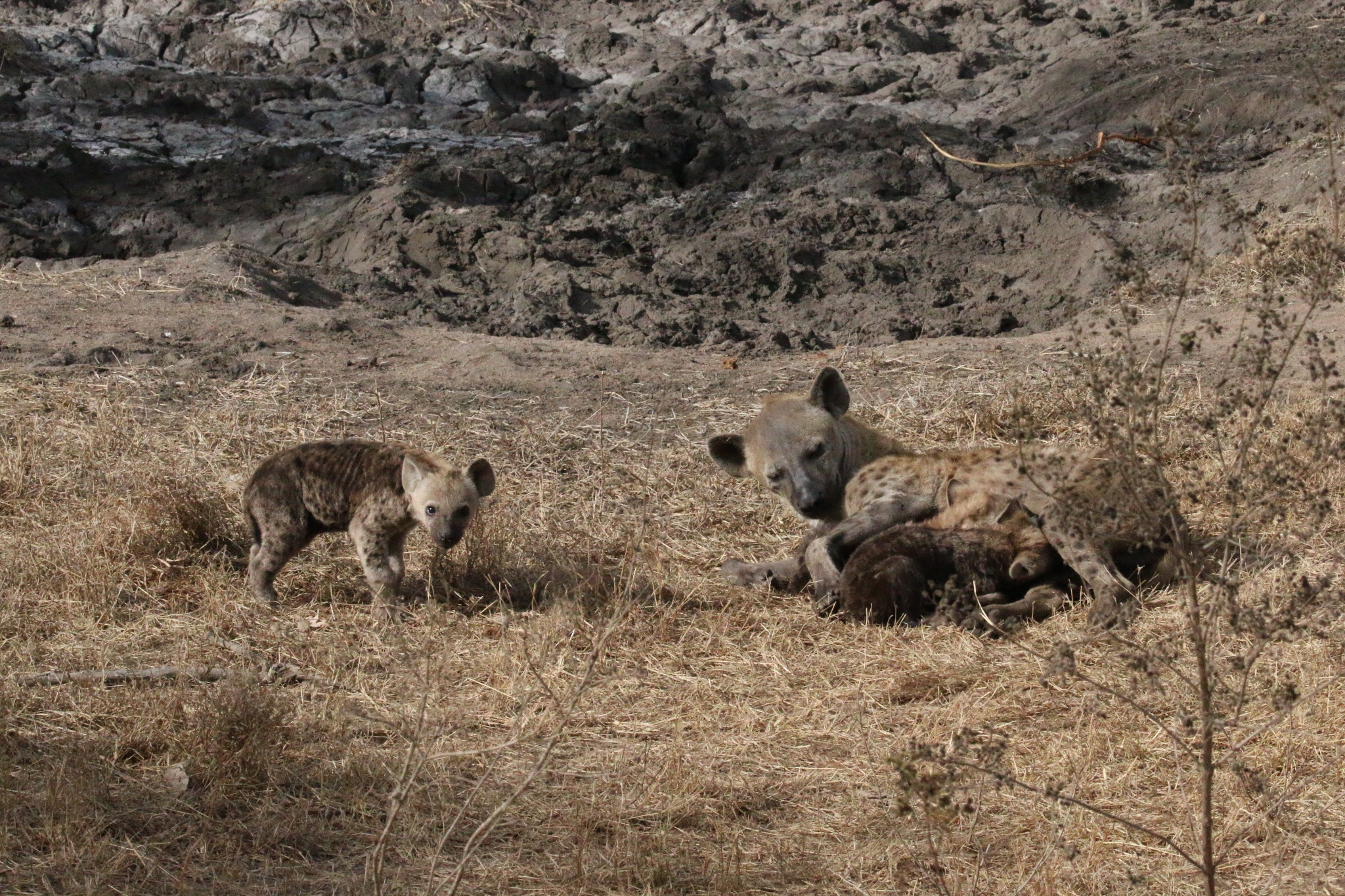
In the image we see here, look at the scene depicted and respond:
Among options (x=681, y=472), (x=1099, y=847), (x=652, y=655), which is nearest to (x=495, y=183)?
(x=681, y=472)

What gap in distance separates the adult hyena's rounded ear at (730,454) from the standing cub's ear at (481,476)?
1.01 metres

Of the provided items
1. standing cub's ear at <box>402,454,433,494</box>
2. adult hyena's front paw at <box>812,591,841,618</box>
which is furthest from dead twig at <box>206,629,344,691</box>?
adult hyena's front paw at <box>812,591,841,618</box>

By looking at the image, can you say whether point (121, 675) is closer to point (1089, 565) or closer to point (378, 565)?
point (378, 565)

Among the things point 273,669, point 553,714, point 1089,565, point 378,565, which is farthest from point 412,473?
point 1089,565

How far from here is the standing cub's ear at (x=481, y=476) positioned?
5.25 m

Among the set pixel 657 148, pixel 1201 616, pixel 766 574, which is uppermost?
pixel 657 148

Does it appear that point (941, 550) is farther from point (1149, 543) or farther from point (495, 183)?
point (495, 183)

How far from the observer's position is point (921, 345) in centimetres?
853

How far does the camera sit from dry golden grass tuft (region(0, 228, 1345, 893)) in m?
3.42

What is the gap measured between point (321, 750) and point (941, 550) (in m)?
2.26

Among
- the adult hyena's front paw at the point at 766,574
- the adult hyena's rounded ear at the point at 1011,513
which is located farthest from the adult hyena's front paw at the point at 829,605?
the adult hyena's rounded ear at the point at 1011,513

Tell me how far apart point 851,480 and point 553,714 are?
194 cm

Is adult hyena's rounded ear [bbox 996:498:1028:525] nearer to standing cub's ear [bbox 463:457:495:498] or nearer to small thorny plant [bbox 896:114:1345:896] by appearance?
small thorny plant [bbox 896:114:1345:896]

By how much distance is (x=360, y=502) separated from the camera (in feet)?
17.3
